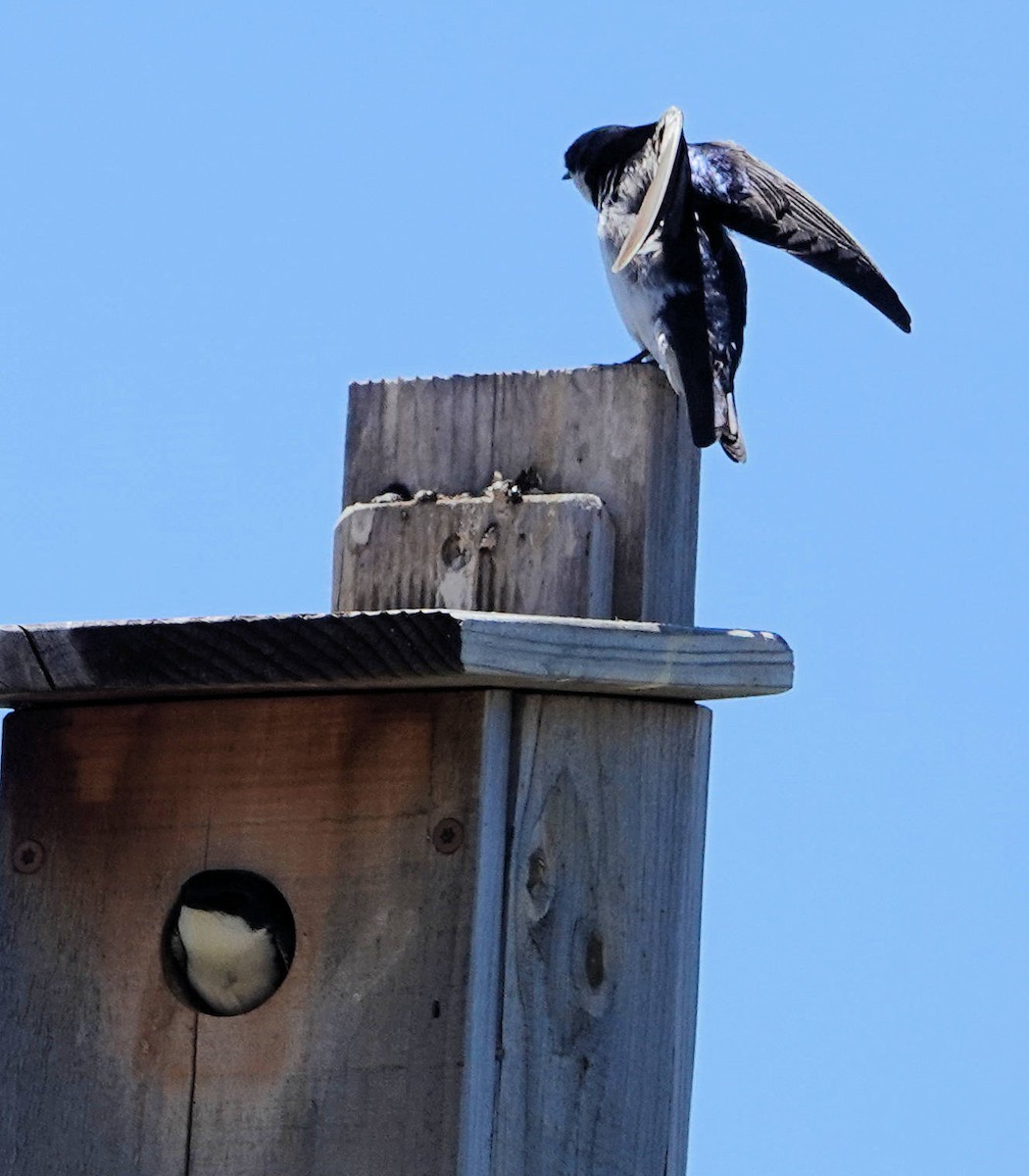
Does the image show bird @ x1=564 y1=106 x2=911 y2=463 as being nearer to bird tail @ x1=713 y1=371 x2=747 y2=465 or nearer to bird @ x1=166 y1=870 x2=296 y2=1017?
bird tail @ x1=713 y1=371 x2=747 y2=465

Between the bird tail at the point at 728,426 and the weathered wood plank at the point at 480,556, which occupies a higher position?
the bird tail at the point at 728,426

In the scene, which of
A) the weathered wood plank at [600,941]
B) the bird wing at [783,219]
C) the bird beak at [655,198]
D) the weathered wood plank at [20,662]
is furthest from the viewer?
the bird wing at [783,219]

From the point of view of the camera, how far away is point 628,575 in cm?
199

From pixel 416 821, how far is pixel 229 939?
230 mm

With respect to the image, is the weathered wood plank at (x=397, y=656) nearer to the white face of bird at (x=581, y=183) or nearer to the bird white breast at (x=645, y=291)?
the bird white breast at (x=645, y=291)

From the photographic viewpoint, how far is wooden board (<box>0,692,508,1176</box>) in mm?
1849

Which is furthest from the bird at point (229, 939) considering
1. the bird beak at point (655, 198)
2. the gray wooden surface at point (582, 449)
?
the bird beak at point (655, 198)

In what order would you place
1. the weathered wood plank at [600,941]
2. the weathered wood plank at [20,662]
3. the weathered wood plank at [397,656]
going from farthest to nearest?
the weathered wood plank at [20,662] → the weathered wood plank at [600,941] → the weathered wood plank at [397,656]

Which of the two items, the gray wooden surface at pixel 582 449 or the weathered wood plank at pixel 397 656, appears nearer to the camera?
the weathered wood plank at pixel 397 656

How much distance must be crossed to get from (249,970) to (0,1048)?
266 mm

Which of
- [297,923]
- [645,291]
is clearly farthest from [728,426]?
[297,923]

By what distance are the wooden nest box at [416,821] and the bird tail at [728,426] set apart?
0.13ft

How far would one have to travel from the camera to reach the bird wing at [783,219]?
234cm

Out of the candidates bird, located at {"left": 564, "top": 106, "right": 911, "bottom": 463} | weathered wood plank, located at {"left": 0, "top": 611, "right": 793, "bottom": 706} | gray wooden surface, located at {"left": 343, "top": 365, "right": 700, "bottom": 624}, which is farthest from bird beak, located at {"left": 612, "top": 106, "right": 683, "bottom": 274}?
weathered wood plank, located at {"left": 0, "top": 611, "right": 793, "bottom": 706}
